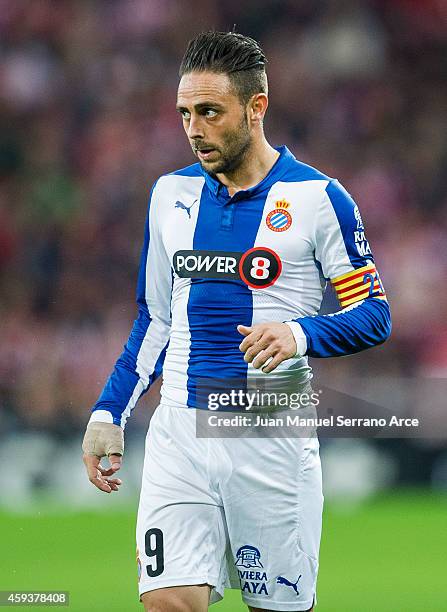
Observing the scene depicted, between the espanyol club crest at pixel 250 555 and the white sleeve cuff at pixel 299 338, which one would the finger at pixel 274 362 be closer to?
the white sleeve cuff at pixel 299 338

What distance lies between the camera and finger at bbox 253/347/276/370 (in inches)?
128

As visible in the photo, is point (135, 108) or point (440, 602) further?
point (135, 108)

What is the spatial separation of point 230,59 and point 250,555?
5.09ft

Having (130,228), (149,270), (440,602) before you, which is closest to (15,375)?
(130,228)

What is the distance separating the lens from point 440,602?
6465mm

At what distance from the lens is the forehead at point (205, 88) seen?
3679 millimetres

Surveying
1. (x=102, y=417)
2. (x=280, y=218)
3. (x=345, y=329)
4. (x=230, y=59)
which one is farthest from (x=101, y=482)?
(x=230, y=59)

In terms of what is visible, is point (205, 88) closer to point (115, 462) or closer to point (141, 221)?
point (115, 462)

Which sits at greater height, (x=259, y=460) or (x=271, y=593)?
(x=259, y=460)

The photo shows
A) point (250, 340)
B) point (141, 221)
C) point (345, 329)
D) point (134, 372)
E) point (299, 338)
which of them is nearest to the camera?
point (250, 340)

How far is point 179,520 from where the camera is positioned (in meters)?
3.58

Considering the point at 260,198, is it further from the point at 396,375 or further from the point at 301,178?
the point at 396,375

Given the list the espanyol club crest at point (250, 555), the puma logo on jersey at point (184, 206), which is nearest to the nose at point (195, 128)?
the puma logo on jersey at point (184, 206)

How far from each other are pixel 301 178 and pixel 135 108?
7.98 metres
